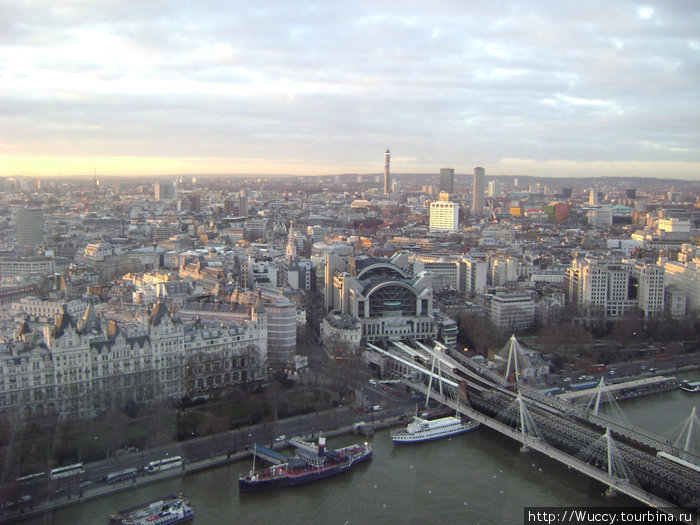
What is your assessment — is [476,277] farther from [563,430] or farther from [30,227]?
[30,227]

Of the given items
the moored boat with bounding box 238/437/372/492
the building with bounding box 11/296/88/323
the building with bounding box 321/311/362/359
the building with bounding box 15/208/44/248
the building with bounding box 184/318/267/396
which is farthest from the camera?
the building with bounding box 15/208/44/248

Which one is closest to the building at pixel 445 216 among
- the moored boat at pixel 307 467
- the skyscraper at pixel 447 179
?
the skyscraper at pixel 447 179

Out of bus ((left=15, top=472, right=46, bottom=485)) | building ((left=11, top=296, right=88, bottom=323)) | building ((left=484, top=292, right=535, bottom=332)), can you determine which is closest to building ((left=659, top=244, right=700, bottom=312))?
building ((left=484, top=292, right=535, bottom=332))

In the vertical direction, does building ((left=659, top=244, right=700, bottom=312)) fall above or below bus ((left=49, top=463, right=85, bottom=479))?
above

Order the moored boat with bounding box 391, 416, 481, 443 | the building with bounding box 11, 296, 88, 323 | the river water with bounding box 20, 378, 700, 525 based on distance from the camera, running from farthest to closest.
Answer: the building with bounding box 11, 296, 88, 323, the moored boat with bounding box 391, 416, 481, 443, the river water with bounding box 20, 378, 700, 525

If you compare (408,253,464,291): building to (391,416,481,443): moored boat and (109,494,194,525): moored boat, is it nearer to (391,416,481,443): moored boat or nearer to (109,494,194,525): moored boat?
(391,416,481,443): moored boat

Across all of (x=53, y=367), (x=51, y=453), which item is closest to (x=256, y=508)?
(x=51, y=453)

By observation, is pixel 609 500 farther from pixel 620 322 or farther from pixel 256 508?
pixel 620 322
